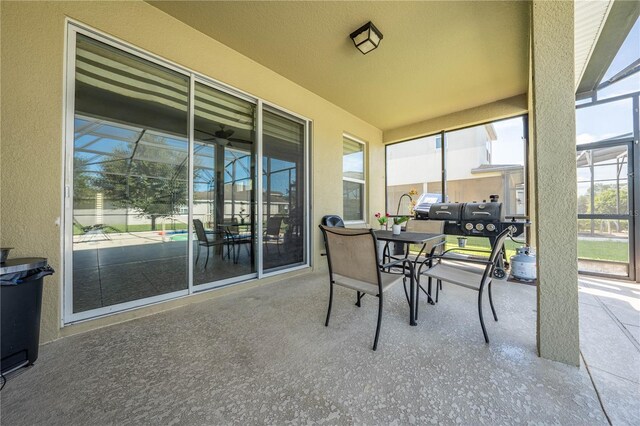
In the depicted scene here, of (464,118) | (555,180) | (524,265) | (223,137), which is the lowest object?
(524,265)

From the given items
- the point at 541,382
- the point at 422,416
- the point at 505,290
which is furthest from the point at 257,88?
the point at 505,290

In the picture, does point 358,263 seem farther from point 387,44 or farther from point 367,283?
point 387,44

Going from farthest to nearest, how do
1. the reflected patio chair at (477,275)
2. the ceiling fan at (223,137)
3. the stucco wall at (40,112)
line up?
Result: 1. the ceiling fan at (223,137)
2. the reflected patio chair at (477,275)
3. the stucco wall at (40,112)

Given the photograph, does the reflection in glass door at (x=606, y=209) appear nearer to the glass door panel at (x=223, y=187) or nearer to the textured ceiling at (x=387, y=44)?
the textured ceiling at (x=387, y=44)

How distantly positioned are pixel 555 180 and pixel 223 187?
9.82ft

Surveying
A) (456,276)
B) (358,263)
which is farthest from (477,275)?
(358,263)

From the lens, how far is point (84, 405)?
114cm

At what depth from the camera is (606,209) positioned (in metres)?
3.21

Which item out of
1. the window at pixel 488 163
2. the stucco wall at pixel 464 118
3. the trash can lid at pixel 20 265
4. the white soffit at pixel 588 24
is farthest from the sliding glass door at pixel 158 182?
the window at pixel 488 163

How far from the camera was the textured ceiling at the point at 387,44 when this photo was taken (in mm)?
2148

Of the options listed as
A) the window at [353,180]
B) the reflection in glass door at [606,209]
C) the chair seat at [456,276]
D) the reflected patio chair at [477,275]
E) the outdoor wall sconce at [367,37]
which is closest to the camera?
the reflected patio chair at [477,275]

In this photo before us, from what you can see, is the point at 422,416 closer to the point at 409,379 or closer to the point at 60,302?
the point at 409,379

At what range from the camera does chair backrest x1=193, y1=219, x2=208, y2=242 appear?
8.21 ft

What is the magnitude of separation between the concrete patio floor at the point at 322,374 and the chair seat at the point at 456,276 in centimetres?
39
